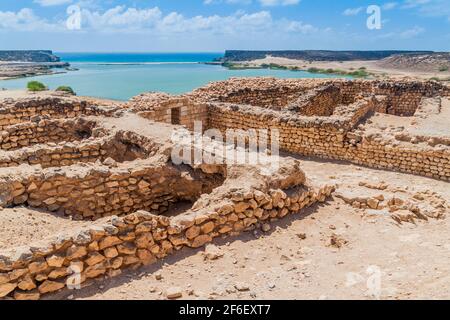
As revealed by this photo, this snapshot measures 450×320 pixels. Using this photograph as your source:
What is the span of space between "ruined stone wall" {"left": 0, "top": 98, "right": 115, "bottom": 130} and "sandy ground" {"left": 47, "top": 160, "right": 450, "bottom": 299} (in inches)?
325

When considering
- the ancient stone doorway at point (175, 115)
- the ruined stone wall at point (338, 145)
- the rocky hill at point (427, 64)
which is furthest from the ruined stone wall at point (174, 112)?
the rocky hill at point (427, 64)

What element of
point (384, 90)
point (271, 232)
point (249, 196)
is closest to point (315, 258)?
point (271, 232)

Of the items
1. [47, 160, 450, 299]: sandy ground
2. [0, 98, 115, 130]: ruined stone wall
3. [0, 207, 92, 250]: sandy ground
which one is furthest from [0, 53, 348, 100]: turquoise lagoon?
[47, 160, 450, 299]: sandy ground

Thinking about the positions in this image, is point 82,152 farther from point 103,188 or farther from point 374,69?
point 374,69

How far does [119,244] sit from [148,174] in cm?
296

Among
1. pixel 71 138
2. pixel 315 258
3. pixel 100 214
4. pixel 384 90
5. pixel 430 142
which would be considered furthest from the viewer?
pixel 384 90

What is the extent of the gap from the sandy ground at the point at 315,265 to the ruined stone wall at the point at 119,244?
0.52ft

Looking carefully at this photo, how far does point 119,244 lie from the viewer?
5.38 metres

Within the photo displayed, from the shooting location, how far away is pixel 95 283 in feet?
17.0

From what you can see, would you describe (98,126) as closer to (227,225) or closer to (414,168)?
(227,225)

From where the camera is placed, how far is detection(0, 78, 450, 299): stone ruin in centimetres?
514

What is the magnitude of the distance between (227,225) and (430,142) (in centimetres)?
719

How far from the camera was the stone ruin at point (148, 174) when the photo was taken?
203 inches

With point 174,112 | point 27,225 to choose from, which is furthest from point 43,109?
point 27,225
